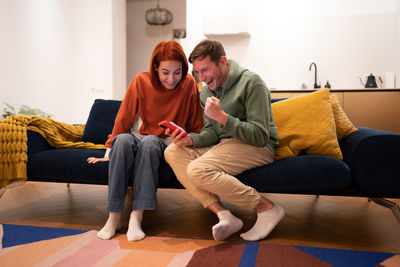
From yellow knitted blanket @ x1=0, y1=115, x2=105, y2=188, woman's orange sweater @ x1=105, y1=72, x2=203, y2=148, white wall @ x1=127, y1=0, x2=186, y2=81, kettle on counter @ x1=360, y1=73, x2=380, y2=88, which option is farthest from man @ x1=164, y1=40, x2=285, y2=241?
white wall @ x1=127, y1=0, x2=186, y2=81

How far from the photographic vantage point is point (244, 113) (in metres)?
1.72

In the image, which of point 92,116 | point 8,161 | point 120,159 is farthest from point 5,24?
point 120,159

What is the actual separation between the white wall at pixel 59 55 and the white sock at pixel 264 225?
3447 mm

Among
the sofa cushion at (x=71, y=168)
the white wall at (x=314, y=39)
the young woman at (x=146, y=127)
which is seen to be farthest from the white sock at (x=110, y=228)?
the white wall at (x=314, y=39)

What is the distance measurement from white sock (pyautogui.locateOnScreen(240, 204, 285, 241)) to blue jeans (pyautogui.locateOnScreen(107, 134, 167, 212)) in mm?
492

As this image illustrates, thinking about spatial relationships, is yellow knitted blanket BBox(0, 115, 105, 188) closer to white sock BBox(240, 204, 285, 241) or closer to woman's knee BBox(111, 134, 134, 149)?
woman's knee BBox(111, 134, 134, 149)

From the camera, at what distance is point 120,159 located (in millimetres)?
1688

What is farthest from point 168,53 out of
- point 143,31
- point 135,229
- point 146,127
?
point 143,31

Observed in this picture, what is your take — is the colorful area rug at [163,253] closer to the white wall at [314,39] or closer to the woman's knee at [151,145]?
the woman's knee at [151,145]

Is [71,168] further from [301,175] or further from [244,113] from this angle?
[301,175]

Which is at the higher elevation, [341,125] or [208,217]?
[341,125]

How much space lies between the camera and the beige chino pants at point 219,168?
1584 millimetres

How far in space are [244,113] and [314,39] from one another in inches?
122

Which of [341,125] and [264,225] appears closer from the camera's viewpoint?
[264,225]
